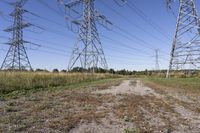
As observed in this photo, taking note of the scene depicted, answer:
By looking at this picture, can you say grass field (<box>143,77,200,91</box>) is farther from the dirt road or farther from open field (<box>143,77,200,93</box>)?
the dirt road

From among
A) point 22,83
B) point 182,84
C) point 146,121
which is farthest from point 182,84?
point 146,121

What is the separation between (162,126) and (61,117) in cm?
249

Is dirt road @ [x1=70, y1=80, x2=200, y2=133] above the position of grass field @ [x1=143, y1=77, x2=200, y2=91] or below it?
below

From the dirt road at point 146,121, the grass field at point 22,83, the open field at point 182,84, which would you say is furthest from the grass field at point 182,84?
the dirt road at point 146,121

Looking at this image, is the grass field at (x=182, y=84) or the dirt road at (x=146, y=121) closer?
the dirt road at (x=146, y=121)

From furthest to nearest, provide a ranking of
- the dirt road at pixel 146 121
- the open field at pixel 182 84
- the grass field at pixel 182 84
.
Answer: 1. the grass field at pixel 182 84
2. the open field at pixel 182 84
3. the dirt road at pixel 146 121

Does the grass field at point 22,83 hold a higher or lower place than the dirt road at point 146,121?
higher

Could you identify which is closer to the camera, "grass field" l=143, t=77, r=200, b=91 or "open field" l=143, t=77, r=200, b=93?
"open field" l=143, t=77, r=200, b=93

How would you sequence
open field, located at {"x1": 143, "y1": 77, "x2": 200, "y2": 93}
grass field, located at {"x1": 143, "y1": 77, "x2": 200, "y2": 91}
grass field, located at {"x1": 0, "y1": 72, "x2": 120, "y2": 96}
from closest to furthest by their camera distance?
grass field, located at {"x1": 0, "y1": 72, "x2": 120, "y2": 96} < open field, located at {"x1": 143, "y1": 77, "x2": 200, "y2": 93} < grass field, located at {"x1": 143, "y1": 77, "x2": 200, "y2": 91}

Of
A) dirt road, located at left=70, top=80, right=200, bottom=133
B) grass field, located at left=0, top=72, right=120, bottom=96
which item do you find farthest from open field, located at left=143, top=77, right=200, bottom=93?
dirt road, located at left=70, top=80, right=200, bottom=133

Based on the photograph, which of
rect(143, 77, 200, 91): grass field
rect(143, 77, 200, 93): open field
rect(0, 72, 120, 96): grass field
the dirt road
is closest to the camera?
the dirt road

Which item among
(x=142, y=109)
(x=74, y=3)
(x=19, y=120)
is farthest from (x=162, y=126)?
(x=74, y=3)

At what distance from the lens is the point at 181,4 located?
33.0m

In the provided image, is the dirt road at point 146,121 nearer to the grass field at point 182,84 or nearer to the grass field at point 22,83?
the grass field at point 22,83
